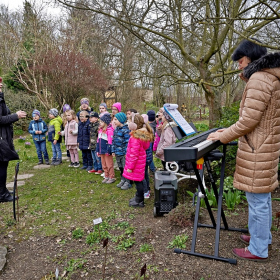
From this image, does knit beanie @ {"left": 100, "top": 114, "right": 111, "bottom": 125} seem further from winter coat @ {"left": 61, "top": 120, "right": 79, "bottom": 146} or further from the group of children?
winter coat @ {"left": 61, "top": 120, "right": 79, "bottom": 146}

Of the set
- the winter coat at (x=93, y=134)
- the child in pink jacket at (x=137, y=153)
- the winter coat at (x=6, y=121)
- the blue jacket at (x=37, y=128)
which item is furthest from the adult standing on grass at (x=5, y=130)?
the blue jacket at (x=37, y=128)

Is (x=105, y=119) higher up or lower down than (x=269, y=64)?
lower down

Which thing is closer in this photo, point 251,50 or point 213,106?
point 251,50

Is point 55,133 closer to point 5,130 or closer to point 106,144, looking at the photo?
point 106,144

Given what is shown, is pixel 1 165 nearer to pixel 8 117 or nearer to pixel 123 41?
pixel 8 117

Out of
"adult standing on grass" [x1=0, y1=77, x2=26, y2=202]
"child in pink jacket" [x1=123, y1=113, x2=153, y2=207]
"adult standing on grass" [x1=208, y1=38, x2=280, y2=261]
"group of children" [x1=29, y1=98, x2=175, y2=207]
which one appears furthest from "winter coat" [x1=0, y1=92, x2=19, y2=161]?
"adult standing on grass" [x1=208, y1=38, x2=280, y2=261]

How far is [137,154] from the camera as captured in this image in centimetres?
413

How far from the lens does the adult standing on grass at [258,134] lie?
211cm

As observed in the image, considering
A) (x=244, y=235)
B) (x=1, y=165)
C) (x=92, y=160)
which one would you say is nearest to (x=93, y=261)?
(x=244, y=235)

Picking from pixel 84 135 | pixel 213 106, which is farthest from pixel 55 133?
pixel 213 106

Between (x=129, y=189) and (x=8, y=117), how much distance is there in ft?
8.81

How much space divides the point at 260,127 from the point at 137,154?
89.2 inches

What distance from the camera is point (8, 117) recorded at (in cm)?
425

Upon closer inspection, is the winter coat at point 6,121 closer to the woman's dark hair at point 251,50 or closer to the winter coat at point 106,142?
the winter coat at point 106,142
